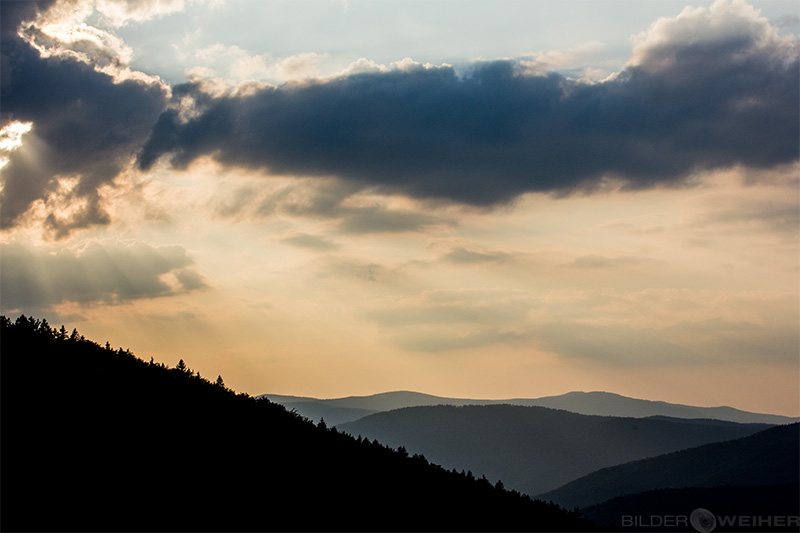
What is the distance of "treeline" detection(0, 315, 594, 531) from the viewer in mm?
45938

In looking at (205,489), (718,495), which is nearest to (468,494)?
(205,489)

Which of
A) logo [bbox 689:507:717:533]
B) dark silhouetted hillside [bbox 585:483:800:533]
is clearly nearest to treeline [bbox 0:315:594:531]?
logo [bbox 689:507:717:533]

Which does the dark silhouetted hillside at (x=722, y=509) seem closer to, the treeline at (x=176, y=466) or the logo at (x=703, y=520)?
the logo at (x=703, y=520)

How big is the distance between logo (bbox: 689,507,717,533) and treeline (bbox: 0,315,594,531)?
37.0 m

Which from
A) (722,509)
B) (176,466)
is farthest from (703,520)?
(176,466)

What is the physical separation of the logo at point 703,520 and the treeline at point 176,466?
37.0 meters

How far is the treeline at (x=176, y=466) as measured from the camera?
45.9 meters

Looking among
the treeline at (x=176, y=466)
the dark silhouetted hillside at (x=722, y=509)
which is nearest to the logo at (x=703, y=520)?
the dark silhouetted hillside at (x=722, y=509)

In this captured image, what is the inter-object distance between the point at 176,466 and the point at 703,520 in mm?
96355

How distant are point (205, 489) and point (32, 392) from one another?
17.2 metres

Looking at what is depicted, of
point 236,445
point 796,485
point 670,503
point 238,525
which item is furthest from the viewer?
point 670,503

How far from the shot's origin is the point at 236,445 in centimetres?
6450

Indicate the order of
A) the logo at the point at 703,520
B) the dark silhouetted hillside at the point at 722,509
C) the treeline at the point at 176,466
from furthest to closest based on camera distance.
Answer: the dark silhouetted hillside at the point at 722,509 → the logo at the point at 703,520 → the treeline at the point at 176,466

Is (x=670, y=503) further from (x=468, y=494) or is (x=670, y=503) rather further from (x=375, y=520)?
(x=375, y=520)
